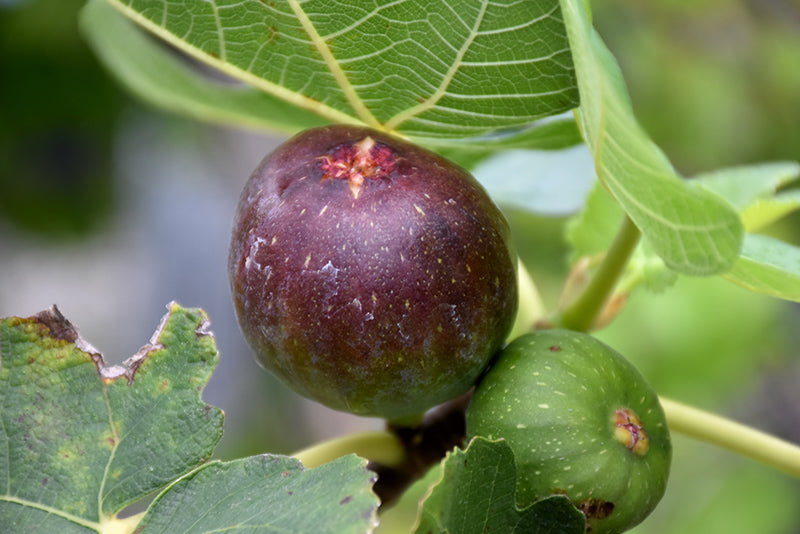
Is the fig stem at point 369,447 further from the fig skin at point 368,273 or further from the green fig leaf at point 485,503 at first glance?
the green fig leaf at point 485,503

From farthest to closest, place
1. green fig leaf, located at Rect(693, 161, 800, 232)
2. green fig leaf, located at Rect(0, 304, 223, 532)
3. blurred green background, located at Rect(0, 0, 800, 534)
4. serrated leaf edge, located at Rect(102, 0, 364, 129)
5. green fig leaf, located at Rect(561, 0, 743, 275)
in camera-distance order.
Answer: blurred green background, located at Rect(0, 0, 800, 534)
green fig leaf, located at Rect(693, 161, 800, 232)
serrated leaf edge, located at Rect(102, 0, 364, 129)
green fig leaf, located at Rect(0, 304, 223, 532)
green fig leaf, located at Rect(561, 0, 743, 275)

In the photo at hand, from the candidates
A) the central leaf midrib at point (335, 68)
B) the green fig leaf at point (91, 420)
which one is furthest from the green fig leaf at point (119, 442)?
the central leaf midrib at point (335, 68)

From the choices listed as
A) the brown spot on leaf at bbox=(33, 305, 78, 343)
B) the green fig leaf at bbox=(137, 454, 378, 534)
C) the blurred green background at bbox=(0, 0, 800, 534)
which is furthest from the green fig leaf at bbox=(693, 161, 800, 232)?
the blurred green background at bbox=(0, 0, 800, 534)

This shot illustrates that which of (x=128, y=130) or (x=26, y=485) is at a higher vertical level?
(x=26, y=485)

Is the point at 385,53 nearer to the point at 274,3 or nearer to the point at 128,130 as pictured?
the point at 274,3

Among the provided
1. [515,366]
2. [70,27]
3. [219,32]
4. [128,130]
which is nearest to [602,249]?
[515,366]

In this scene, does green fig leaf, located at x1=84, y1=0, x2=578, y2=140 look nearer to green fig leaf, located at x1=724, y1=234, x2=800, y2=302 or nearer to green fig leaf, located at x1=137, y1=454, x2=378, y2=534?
green fig leaf, located at x1=724, y1=234, x2=800, y2=302
